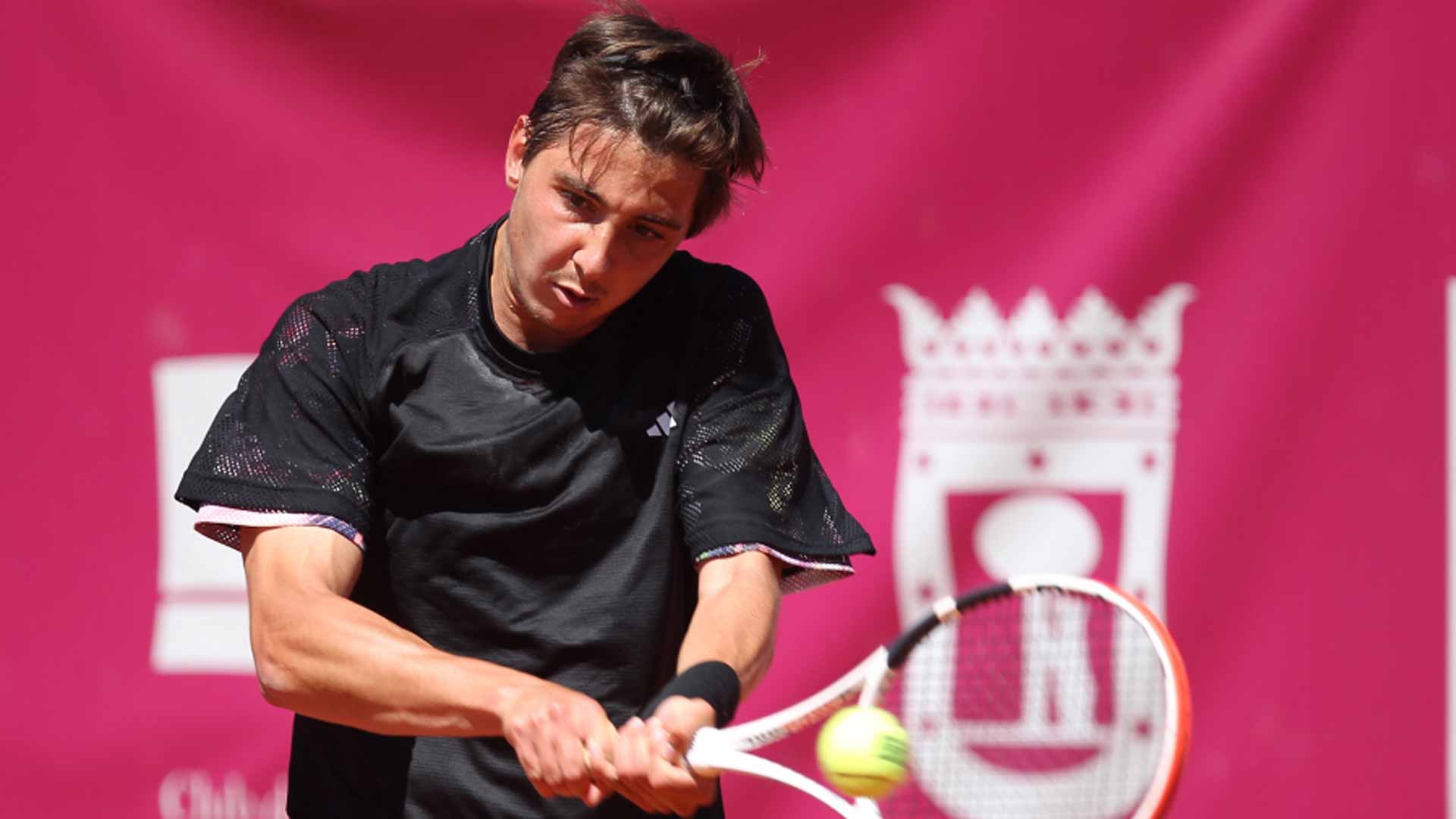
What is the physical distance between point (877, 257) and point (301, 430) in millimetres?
1951

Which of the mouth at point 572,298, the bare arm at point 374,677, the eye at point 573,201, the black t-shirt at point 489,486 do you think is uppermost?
the eye at point 573,201

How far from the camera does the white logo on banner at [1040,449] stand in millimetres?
4012

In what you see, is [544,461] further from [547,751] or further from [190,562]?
[190,562]

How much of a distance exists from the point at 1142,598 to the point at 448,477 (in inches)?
80.4

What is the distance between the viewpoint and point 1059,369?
4.04m

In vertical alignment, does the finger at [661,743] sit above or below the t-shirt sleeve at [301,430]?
below

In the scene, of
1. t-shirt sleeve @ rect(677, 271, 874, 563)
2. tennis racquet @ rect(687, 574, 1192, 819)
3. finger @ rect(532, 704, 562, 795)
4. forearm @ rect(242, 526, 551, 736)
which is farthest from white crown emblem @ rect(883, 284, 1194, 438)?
finger @ rect(532, 704, 562, 795)

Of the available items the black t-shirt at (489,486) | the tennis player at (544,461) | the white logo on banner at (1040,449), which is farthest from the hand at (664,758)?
the white logo on banner at (1040,449)

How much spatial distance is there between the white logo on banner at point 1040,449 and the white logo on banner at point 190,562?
1.62m

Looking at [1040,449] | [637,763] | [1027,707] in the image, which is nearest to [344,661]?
[637,763]

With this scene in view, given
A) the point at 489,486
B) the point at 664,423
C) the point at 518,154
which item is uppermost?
the point at 518,154

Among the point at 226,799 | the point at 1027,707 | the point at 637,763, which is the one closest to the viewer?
the point at 637,763

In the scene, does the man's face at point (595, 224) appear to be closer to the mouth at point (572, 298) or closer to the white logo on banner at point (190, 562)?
the mouth at point (572, 298)

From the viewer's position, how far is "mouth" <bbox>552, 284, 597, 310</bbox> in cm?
247
